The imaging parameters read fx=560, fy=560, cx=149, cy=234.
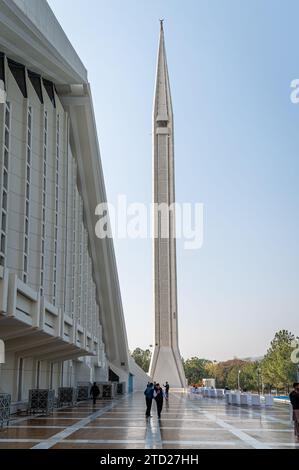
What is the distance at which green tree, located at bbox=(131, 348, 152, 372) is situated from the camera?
99.4 metres

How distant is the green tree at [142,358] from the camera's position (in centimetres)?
9939

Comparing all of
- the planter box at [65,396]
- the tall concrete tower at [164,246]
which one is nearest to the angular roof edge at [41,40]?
the planter box at [65,396]

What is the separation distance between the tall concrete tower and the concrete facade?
32.6 metres

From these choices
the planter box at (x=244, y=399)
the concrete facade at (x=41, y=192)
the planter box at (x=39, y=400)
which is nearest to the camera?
the concrete facade at (x=41, y=192)

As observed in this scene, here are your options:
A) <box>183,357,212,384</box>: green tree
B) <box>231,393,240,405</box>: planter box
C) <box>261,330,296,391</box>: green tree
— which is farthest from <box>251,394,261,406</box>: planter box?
<box>183,357,212,384</box>: green tree

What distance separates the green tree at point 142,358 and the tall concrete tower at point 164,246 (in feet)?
101

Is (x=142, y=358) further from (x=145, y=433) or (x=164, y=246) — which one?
(x=145, y=433)

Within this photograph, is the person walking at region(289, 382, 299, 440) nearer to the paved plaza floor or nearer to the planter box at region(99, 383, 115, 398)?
the paved plaza floor

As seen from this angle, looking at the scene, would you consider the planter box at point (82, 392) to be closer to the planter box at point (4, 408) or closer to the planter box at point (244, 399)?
the planter box at point (244, 399)

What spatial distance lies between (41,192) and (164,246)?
148ft
